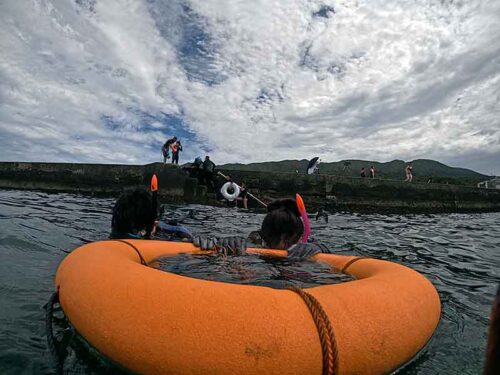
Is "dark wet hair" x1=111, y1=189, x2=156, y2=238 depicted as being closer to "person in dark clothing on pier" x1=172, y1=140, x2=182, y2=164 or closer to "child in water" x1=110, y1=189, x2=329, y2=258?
"child in water" x1=110, y1=189, x2=329, y2=258

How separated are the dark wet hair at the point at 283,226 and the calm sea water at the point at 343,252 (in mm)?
560

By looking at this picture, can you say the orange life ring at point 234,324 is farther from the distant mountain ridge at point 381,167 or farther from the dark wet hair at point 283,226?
the distant mountain ridge at point 381,167

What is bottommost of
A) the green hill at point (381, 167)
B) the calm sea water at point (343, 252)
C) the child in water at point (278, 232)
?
the calm sea water at point (343, 252)

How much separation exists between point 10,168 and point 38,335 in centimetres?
1685

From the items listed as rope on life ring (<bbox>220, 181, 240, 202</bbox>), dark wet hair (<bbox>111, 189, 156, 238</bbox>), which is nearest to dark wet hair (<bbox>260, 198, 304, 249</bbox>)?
dark wet hair (<bbox>111, 189, 156, 238</bbox>)

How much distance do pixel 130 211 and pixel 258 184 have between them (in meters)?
11.3

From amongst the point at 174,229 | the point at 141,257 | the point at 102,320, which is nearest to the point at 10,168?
the point at 174,229

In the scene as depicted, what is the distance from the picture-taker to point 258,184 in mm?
14359

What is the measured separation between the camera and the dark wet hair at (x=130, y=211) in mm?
3207

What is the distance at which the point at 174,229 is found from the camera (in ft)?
13.5

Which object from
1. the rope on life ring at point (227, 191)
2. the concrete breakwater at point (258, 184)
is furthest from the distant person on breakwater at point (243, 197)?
the concrete breakwater at point (258, 184)

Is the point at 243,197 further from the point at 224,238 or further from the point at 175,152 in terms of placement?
the point at 224,238

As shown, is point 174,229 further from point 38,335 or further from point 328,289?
point 328,289

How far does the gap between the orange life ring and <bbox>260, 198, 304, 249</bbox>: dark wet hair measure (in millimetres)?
1629
